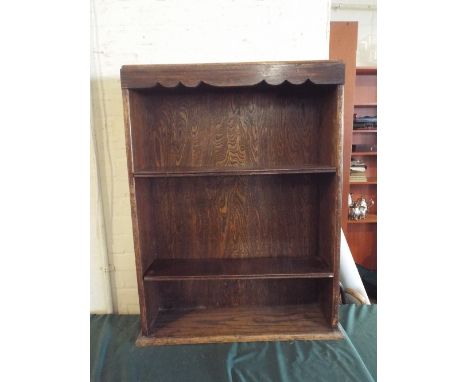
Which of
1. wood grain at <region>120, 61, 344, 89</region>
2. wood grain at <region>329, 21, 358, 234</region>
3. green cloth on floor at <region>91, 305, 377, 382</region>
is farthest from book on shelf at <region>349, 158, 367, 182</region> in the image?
wood grain at <region>120, 61, 344, 89</region>

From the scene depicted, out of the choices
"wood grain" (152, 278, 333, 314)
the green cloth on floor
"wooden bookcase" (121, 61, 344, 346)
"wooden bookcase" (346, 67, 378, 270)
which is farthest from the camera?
"wooden bookcase" (346, 67, 378, 270)

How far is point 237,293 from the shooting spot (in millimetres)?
1387

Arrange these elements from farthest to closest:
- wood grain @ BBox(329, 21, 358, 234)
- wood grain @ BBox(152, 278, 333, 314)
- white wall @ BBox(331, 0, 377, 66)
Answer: white wall @ BBox(331, 0, 377, 66), wood grain @ BBox(329, 21, 358, 234), wood grain @ BBox(152, 278, 333, 314)

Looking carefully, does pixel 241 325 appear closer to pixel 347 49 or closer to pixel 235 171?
pixel 235 171

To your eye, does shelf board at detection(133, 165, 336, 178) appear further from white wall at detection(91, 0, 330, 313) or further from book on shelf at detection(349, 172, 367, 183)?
book on shelf at detection(349, 172, 367, 183)

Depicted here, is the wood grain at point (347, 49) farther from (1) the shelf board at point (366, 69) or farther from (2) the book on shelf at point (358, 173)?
(2) the book on shelf at point (358, 173)

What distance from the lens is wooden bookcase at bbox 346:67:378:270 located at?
2.63 m

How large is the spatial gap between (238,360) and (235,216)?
0.60 meters

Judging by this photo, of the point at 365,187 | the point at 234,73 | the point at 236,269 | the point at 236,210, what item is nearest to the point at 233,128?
the point at 234,73

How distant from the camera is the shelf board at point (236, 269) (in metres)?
1.13

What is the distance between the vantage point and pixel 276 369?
3.36ft
